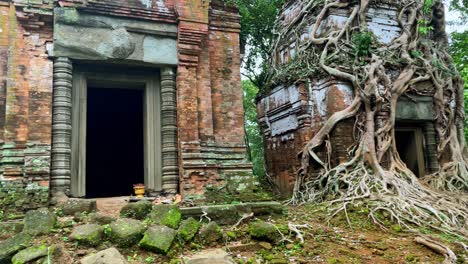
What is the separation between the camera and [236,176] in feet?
21.0

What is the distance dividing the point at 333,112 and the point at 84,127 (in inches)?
194

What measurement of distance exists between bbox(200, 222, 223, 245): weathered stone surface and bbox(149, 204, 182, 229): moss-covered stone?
33 centimetres

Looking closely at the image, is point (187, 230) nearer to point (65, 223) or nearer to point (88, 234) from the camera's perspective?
point (88, 234)

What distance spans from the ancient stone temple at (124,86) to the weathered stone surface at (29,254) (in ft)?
6.57

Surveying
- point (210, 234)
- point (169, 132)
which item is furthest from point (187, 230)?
point (169, 132)

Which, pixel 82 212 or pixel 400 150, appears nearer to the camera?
pixel 82 212

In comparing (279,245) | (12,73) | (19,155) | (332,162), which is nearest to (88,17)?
(12,73)

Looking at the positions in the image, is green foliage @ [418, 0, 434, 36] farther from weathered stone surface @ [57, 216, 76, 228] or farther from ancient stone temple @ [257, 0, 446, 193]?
weathered stone surface @ [57, 216, 76, 228]

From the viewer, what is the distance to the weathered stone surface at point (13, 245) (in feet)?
11.5

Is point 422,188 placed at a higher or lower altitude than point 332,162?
lower

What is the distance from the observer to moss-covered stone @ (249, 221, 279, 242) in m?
4.31

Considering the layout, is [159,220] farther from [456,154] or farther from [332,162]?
[456,154]

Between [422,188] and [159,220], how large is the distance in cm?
470

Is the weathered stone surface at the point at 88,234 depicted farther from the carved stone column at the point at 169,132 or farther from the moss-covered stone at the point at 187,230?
the carved stone column at the point at 169,132
